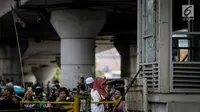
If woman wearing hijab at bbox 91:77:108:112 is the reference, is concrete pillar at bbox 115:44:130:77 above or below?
above

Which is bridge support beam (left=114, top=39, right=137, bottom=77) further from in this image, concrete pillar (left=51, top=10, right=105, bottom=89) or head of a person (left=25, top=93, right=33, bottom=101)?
head of a person (left=25, top=93, right=33, bottom=101)

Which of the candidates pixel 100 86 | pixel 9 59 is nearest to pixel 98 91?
pixel 100 86

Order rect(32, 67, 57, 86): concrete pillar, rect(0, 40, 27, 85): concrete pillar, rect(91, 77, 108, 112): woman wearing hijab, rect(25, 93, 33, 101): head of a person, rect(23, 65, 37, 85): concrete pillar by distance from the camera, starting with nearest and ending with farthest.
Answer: rect(91, 77, 108, 112): woman wearing hijab, rect(25, 93, 33, 101): head of a person, rect(0, 40, 27, 85): concrete pillar, rect(23, 65, 37, 85): concrete pillar, rect(32, 67, 57, 86): concrete pillar

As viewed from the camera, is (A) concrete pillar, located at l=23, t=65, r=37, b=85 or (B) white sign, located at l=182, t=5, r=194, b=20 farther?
(A) concrete pillar, located at l=23, t=65, r=37, b=85

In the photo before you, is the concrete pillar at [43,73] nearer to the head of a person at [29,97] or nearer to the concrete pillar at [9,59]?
the concrete pillar at [9,59]

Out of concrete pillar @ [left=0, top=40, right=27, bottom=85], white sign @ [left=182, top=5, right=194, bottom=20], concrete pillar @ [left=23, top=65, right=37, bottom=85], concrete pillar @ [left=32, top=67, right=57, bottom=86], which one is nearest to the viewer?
white sign @ [left=182, top=5, right=194, bottom=20]

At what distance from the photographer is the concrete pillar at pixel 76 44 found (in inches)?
1145

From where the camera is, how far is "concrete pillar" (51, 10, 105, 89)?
2908 centimetres

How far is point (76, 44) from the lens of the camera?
95.7ft

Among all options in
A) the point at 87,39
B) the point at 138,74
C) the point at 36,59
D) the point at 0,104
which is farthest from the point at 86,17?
the point at 36,59

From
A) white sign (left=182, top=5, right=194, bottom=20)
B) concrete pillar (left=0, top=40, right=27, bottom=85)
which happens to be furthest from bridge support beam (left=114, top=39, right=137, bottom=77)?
white sign (left=182, top=5, right=194, bottom=20)

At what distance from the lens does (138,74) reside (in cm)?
1517

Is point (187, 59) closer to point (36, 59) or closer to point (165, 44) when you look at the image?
point (165, 44)

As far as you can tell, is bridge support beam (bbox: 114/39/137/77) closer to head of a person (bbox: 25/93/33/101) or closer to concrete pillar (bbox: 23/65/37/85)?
concrete pillar (bbox: 23/65/37/85)
